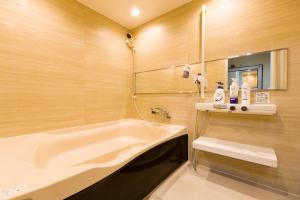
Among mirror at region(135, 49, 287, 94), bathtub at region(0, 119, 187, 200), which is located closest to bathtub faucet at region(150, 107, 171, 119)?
bathtub at region(0, 119, 187, 200)

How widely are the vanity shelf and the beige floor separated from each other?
1.17ft

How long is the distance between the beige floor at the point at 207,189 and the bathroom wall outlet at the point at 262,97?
88cm

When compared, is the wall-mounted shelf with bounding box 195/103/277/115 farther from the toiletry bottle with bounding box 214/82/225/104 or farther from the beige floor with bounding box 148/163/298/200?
the beige floor with bounding box 148/163/298/200

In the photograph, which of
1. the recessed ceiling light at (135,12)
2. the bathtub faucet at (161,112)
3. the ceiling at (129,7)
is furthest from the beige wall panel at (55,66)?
the bathtub faucet at (161,112)

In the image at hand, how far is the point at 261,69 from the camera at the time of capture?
1.46 metres

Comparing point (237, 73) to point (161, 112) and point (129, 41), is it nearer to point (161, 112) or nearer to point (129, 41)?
point (161, 112)

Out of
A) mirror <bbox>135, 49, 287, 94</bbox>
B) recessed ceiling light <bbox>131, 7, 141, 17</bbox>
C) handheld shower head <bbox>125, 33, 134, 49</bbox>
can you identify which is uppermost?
recessed ceiling light <bbox>131, 7, 141, 17</bbox>

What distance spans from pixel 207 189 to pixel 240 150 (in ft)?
1.67

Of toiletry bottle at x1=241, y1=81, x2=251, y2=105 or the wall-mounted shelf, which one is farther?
toiletry bottle at x1=241, y1=81, x2=251, y2=105

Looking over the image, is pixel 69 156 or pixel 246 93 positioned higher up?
pixel 246 93

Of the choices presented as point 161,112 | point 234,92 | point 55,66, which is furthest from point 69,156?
point 234,92

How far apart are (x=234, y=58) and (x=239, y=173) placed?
51.0 inches

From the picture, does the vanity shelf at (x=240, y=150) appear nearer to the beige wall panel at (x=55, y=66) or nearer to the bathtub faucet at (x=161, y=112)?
the bathtub faucet at (x=161, y=112)

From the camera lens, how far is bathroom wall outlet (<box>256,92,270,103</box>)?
4.66ft
